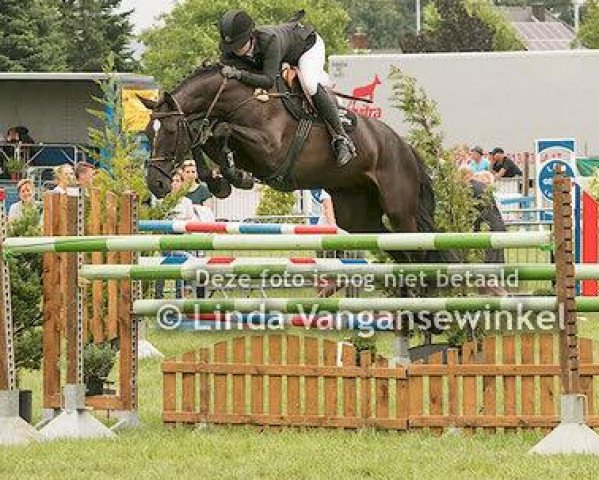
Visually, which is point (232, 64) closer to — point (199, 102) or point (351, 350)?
point (199, 102)

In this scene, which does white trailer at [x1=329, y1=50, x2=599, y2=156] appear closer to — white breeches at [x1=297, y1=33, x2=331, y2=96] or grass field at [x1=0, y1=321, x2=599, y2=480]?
white breeches at [x1=297, y1=33, x2=331, y2=96]

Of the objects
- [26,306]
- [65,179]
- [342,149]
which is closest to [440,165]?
[342,149]

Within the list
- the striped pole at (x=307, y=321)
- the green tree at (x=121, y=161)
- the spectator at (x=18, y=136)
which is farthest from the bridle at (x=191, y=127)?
the spectator at (x=18, y=136)

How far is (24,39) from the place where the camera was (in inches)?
1709

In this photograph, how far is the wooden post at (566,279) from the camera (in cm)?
706

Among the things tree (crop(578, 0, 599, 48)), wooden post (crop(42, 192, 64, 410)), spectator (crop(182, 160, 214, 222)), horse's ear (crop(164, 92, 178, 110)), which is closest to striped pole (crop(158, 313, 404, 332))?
wooden post (crop(42, 192, 64, 410))

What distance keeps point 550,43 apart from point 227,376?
125016mm

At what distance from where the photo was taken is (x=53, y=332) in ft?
27.0

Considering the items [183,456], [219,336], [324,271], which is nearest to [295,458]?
[183,456]

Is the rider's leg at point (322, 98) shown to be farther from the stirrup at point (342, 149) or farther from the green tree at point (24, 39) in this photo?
the green tree at point (24, 39)

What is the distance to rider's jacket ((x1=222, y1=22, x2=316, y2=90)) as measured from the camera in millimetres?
10367

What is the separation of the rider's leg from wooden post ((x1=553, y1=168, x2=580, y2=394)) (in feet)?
12.8

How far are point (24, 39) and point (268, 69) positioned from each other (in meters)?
33.8

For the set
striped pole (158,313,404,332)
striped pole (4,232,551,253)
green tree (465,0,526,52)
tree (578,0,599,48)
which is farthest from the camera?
green tree (465,0,526,52)
